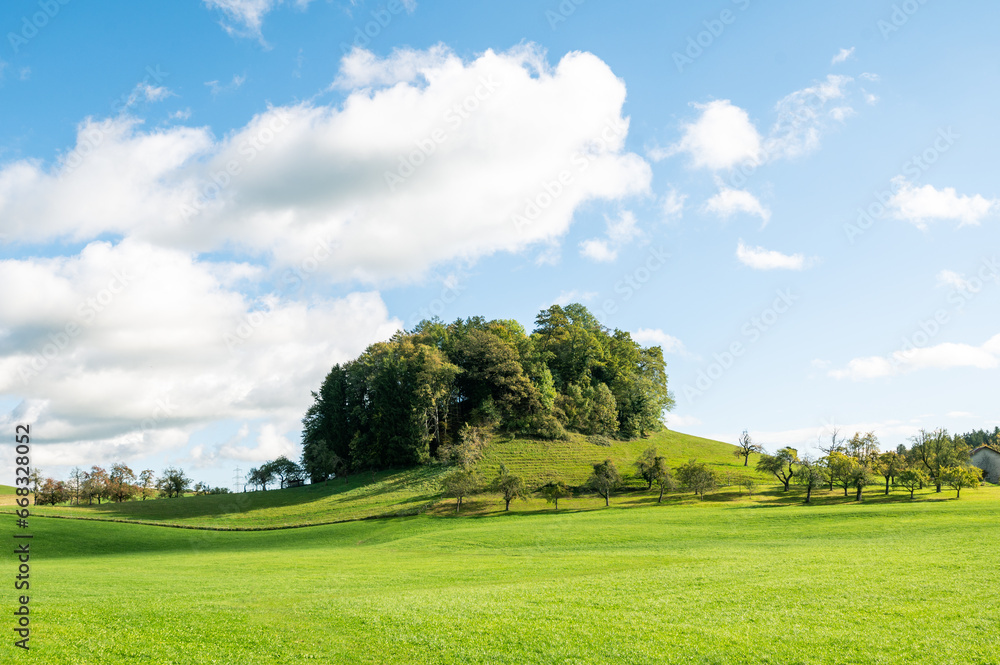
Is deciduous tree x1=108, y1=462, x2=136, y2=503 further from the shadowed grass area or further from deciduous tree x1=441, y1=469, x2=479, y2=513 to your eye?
deciduous tree x1=441, y1=469, x2=479, y2=513

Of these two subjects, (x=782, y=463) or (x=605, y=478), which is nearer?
(x=605, y=478)

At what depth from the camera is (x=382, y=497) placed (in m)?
77.9

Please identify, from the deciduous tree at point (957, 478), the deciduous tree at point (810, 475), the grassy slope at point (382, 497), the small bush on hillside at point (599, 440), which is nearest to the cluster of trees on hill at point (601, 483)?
the grassy slope at point (382, 497)

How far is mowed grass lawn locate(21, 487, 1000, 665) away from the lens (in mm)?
15031

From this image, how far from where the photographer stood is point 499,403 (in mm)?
102000

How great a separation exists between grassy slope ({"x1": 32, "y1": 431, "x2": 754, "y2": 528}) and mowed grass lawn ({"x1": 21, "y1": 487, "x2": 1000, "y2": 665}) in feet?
99.9

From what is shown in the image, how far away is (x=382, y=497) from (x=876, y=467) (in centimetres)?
6540

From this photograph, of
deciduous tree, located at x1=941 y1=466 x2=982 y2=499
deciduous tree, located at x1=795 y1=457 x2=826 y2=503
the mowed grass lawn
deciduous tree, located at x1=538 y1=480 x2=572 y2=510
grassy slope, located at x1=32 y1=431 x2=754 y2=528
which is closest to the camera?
the mowed grass lawn

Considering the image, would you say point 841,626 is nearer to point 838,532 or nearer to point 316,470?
point 838,532

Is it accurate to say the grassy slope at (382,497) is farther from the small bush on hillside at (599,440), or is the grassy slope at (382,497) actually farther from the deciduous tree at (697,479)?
the deciduous tree at (697,479)

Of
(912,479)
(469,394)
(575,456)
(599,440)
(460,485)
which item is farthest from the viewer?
(469,394)

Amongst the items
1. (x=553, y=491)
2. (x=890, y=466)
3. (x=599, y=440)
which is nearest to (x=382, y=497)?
(x=553, y=491)

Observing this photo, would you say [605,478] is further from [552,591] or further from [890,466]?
[552,591]

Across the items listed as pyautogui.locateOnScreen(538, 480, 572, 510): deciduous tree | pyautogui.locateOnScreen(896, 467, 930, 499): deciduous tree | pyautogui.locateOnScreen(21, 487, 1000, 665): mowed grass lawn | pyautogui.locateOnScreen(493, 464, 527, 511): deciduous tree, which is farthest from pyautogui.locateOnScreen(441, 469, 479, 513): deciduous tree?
pyautogui.locateOnScreen(896, 467, 930, 499): deciduous tree
